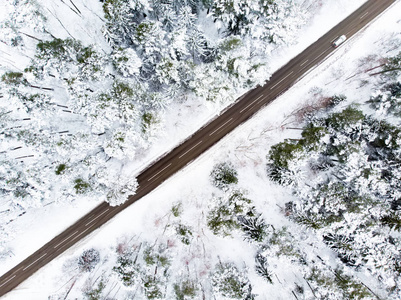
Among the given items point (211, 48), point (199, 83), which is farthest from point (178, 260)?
point (211, 48)

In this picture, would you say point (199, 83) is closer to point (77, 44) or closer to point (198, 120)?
point (198, 120)

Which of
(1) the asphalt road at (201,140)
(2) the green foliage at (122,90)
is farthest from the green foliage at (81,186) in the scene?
(2) the green foliage at (122,90)

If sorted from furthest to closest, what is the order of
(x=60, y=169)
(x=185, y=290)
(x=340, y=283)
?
(x=185, y=290), (x=340, y=283), (x=60, y=169)

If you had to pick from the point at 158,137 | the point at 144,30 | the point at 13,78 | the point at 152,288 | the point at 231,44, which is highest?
the point at 13,78

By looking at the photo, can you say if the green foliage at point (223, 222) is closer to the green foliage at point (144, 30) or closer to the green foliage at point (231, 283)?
the green foliage at point (231, 283)

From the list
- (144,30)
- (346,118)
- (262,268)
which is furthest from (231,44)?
(262,268)

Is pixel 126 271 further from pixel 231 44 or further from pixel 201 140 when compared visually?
pixel 231 44
